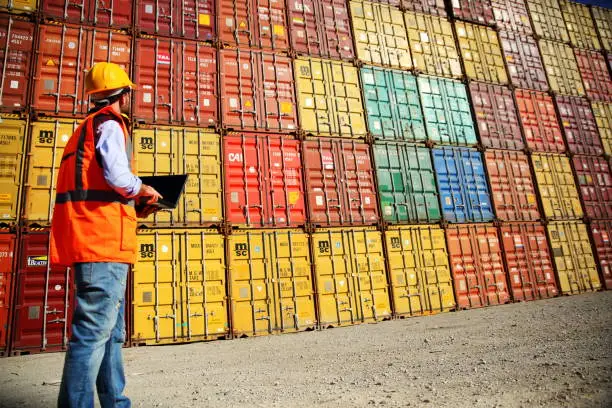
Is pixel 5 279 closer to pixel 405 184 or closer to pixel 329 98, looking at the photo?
pixel 329 98

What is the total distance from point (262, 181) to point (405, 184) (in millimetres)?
3909

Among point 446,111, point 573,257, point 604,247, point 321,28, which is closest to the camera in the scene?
point 321,28

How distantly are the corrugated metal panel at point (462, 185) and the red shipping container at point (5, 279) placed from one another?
971 cm

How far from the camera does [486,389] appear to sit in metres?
3.17

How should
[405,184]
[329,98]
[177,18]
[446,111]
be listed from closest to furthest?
[177,18], [329,98], [405,184], [446,111]

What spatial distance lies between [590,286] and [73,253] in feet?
46.4

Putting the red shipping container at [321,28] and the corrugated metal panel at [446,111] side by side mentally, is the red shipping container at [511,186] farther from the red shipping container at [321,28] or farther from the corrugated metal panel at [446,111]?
the red shipping container at [321,28]

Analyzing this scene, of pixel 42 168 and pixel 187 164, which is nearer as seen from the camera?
pixel 42 168

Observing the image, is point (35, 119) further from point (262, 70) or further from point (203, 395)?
point (203, 395)

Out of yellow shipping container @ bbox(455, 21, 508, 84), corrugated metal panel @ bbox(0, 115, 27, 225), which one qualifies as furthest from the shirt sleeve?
yellow shipping container @ bbox(455, 21, 508, 84)

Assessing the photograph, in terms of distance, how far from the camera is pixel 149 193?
260 cm

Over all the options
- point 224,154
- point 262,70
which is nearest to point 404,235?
point 224,154

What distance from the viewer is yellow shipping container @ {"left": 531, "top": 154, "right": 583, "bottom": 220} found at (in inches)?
478

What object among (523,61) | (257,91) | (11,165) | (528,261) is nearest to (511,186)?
(528,261)
